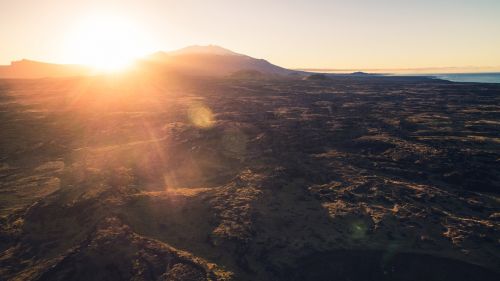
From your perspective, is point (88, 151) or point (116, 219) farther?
point (88, 151)

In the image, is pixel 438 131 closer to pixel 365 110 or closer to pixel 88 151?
pixel 365 110

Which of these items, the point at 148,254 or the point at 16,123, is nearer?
the point at 148,254

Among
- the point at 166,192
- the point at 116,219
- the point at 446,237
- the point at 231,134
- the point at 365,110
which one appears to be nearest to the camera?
the point at 446,237

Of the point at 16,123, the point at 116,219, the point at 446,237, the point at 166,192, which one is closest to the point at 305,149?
the point at 166,192

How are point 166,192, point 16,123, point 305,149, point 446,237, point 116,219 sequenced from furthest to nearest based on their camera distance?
point 16,123
point 305,149
point 166,192
point 116,219
point 446,237

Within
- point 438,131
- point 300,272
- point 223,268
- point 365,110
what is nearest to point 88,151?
point 223,268

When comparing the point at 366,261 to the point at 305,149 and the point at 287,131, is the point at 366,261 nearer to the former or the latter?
the point at 305,149
